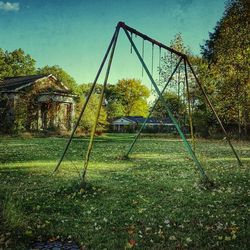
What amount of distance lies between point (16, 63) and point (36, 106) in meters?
40.4

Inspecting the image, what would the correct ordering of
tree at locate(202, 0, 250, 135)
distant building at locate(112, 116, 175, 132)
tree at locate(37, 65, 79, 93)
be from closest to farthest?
tree at locate(202, 0, 250, 135)
distant building at locate(112, 116, 175, 132)
tree at locate(37, 65, 79, 93)

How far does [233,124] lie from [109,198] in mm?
41782

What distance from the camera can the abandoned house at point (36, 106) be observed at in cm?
3988

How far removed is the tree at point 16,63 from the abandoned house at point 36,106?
31.4 m

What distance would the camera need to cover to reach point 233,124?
46.9 metres

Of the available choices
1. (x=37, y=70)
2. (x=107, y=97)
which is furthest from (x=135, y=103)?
(x=37, y=70)

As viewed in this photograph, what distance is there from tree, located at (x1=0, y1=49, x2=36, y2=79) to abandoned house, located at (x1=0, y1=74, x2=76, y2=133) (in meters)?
31.4

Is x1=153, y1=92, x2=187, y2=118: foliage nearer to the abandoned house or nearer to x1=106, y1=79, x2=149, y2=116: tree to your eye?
the abandoned house

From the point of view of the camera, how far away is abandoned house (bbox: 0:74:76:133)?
131 ft

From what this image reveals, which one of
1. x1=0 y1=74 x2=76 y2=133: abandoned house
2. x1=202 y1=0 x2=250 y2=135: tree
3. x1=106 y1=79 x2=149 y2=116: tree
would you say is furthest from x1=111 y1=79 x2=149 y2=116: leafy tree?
x1=202 y1=0 x2=250 y2=135: tree

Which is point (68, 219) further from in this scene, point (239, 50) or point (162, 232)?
Result: point (239, 50)

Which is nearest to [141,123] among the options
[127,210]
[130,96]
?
[130,96]

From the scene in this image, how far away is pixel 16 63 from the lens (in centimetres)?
7838

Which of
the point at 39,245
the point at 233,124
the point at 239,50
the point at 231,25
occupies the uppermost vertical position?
the point at 231,25
